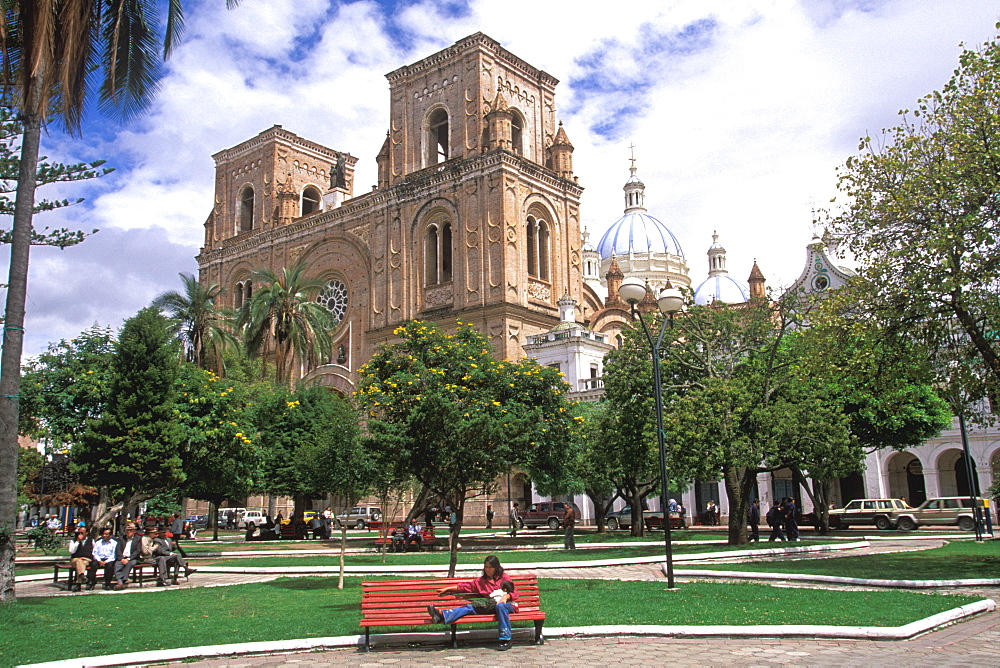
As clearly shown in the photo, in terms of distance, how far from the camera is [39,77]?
45.5ft

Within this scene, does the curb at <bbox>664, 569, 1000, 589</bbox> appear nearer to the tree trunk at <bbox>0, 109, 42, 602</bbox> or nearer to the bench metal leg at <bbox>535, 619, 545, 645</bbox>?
the bench metal leg at <bbox>535, 619, 545, 645</bbox>

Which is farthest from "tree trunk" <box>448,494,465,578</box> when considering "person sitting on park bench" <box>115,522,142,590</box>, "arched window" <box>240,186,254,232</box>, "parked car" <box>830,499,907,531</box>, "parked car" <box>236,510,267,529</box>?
"arched window" <box>240,186,254,232</box>

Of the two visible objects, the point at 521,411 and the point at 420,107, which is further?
the point at 420,107

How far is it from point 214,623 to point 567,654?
488 cm

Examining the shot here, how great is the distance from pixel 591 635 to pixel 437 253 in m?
42.0

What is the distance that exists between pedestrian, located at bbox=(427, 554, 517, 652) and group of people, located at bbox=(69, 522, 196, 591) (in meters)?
9.72

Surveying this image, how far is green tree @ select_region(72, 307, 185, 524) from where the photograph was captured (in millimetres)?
21125

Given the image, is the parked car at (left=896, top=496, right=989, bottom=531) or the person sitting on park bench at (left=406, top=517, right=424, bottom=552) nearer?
the person sitting on park bench at (left=406, top=517, right=424, bottom=552)

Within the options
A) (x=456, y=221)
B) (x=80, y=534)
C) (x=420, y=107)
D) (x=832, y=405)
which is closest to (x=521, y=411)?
(x=80, y=534)

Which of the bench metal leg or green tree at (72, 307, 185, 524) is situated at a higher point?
green tree at (72, 307, 185, 524)

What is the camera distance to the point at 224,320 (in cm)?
4156

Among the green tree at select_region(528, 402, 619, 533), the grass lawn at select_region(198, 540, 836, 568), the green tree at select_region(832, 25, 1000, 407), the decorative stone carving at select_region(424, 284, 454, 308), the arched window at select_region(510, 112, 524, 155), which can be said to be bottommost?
the grass lawn at select_region(198, 540, 836, 568)

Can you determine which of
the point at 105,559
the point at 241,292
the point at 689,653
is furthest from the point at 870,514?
the point at 241,292

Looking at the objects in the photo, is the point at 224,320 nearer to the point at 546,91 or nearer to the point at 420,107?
the point at 420,107
